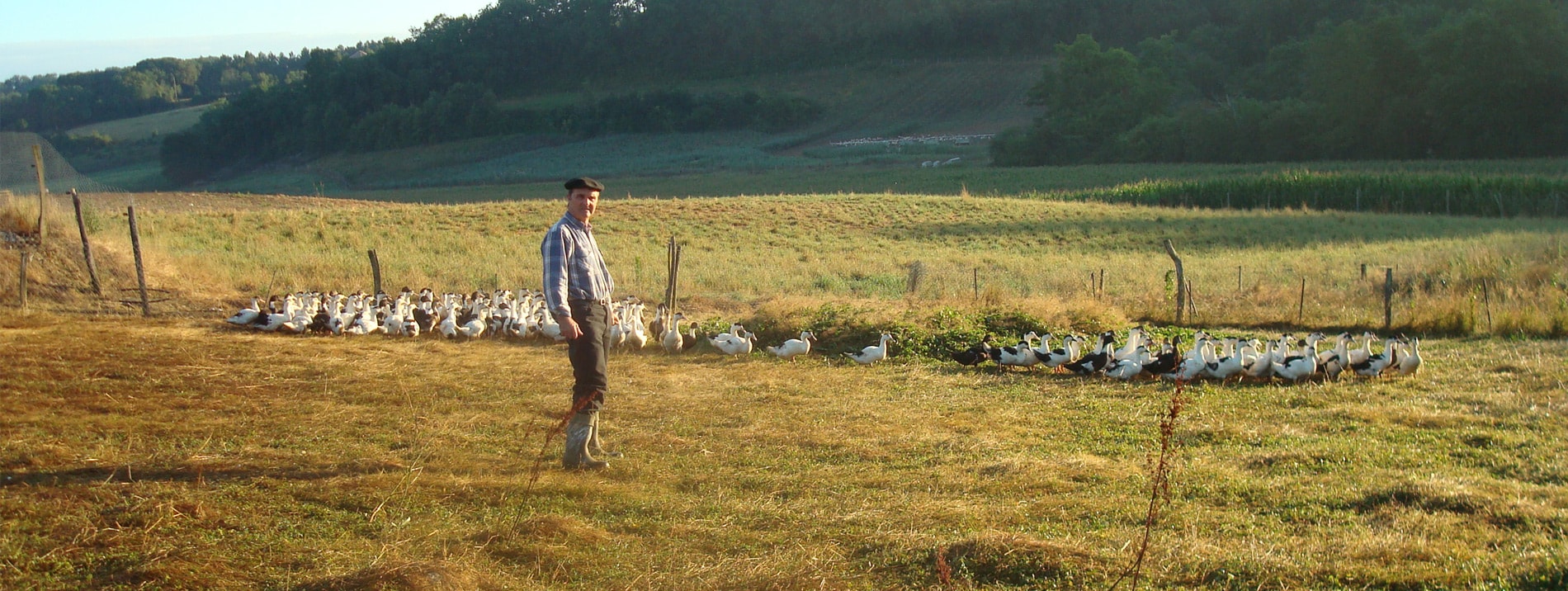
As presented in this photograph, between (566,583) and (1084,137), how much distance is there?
7126 centimetres

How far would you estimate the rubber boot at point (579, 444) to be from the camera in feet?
25.6

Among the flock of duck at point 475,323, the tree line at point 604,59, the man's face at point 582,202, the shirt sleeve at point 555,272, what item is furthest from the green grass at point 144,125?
the shirt sleeve at point 555,272

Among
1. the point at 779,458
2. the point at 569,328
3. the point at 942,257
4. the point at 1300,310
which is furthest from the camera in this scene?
the point at 942,257

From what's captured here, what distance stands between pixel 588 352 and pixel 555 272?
59 cm

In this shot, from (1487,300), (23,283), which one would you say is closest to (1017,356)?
(1487,300)

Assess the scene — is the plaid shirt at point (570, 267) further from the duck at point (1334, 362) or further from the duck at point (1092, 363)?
the duck at point (1334, 362)

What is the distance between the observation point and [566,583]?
18.9ft

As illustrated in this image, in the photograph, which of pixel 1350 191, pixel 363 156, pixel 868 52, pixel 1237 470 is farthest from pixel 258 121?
pixel 1237 470

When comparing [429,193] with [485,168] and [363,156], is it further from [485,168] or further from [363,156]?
[363,156]

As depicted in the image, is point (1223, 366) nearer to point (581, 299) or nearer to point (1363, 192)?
point (581, 299)

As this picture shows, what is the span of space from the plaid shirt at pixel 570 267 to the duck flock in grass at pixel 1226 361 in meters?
6.34

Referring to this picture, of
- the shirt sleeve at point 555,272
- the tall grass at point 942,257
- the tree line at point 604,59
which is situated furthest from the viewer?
the tree line at point 604,59

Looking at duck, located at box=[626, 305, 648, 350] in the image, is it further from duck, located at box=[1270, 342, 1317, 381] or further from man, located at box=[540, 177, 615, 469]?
duck, located at box=[1270, 342, 1317, 381]

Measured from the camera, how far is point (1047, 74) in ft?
254
